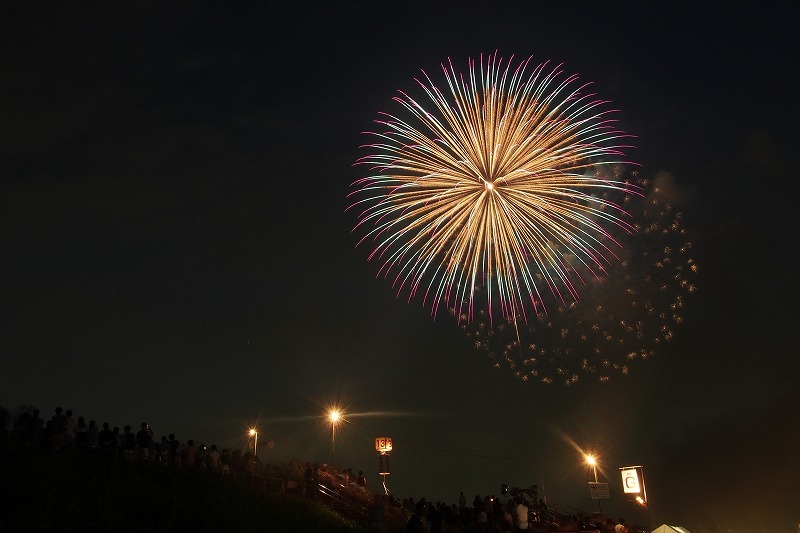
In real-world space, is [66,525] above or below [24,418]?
below

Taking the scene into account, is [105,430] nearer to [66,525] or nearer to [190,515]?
[190,515]

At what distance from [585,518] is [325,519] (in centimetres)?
1374

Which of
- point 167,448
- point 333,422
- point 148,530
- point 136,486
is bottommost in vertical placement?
point 148,530

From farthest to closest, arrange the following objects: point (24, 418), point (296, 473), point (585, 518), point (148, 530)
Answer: point (585, 518)
point (296, 473)
point (24, 418)
point (148, 530)

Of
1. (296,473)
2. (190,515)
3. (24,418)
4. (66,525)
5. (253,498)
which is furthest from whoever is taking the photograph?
(296,473)

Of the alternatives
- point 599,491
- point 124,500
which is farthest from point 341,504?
point 124,500

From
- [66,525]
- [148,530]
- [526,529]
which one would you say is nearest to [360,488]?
[526,529]

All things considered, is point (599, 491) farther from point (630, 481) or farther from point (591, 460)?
point (591, 460)

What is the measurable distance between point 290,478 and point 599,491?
13.8 meters

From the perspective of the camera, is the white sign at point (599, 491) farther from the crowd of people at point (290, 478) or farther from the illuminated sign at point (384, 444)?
the illuminated sign at point (384, 444)

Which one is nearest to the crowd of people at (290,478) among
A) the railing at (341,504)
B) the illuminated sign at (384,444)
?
the railing at (341,504)

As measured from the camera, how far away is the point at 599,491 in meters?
31.6

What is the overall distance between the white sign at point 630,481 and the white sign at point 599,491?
795mm

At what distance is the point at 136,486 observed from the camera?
54.5 ft
